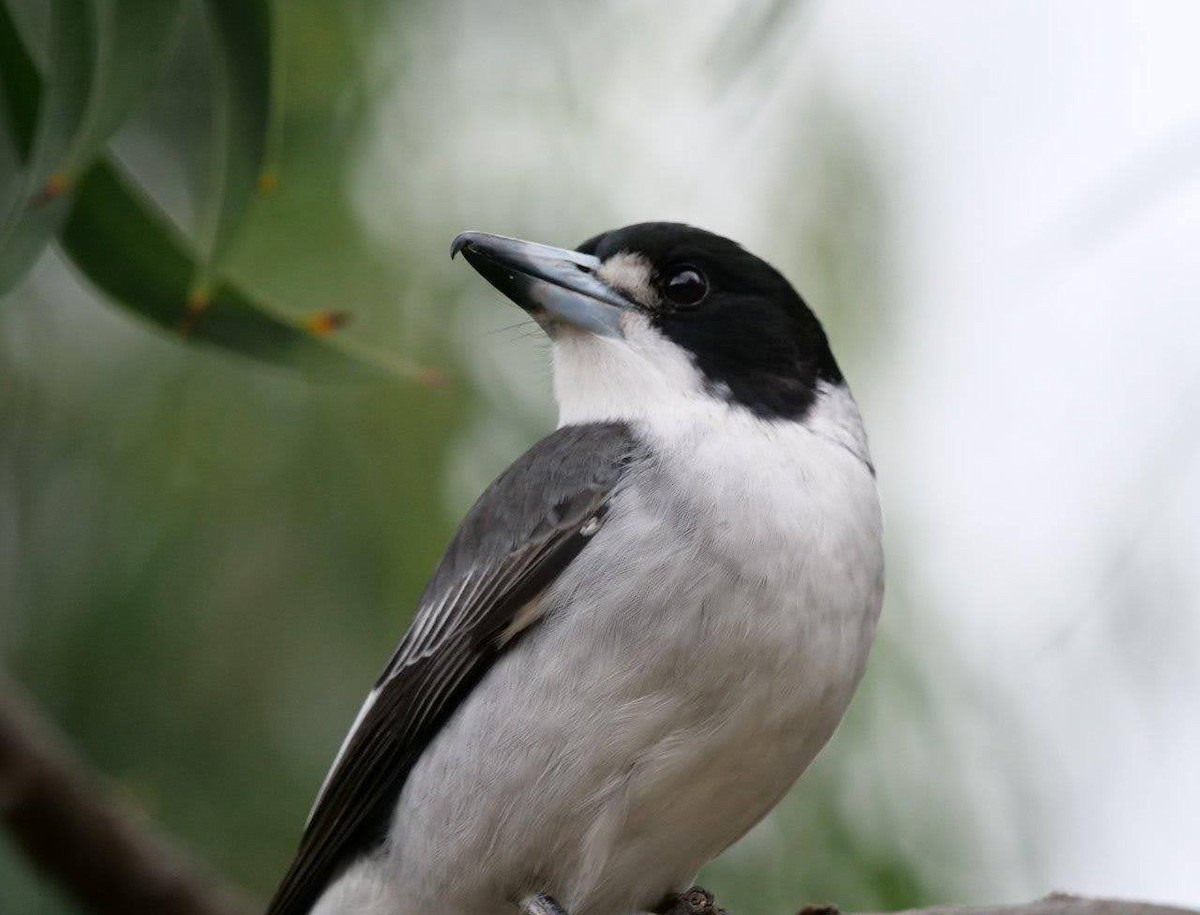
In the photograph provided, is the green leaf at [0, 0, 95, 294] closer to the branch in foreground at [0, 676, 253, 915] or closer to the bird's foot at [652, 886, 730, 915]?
the branch in foreground at [0, 676, 253, 915]

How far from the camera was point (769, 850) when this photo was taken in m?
3.83

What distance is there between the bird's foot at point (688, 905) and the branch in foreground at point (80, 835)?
0.87m

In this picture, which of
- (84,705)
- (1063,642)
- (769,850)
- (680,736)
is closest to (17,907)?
(84,705)

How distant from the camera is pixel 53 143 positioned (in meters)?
2.33

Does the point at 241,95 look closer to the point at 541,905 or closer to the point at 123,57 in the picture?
the point at 123,57

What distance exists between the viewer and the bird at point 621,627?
2.49m

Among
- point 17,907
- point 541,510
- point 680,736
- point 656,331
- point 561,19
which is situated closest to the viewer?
point 680,736

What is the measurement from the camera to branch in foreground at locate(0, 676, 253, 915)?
297 cm

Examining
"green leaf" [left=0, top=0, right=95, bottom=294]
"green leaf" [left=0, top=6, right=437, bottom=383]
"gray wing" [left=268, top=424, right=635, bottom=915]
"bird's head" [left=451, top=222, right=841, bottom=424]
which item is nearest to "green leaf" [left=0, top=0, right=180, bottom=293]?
"green leaf" [left=0, top=0, right=95, bottom=294]

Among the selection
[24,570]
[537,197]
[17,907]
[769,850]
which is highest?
[537,197]

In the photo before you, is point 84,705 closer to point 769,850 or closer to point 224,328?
point 769,850

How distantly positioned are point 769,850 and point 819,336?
130cm

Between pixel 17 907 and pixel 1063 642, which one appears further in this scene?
pixel 17 907

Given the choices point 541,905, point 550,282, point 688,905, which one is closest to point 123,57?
point 550,282
